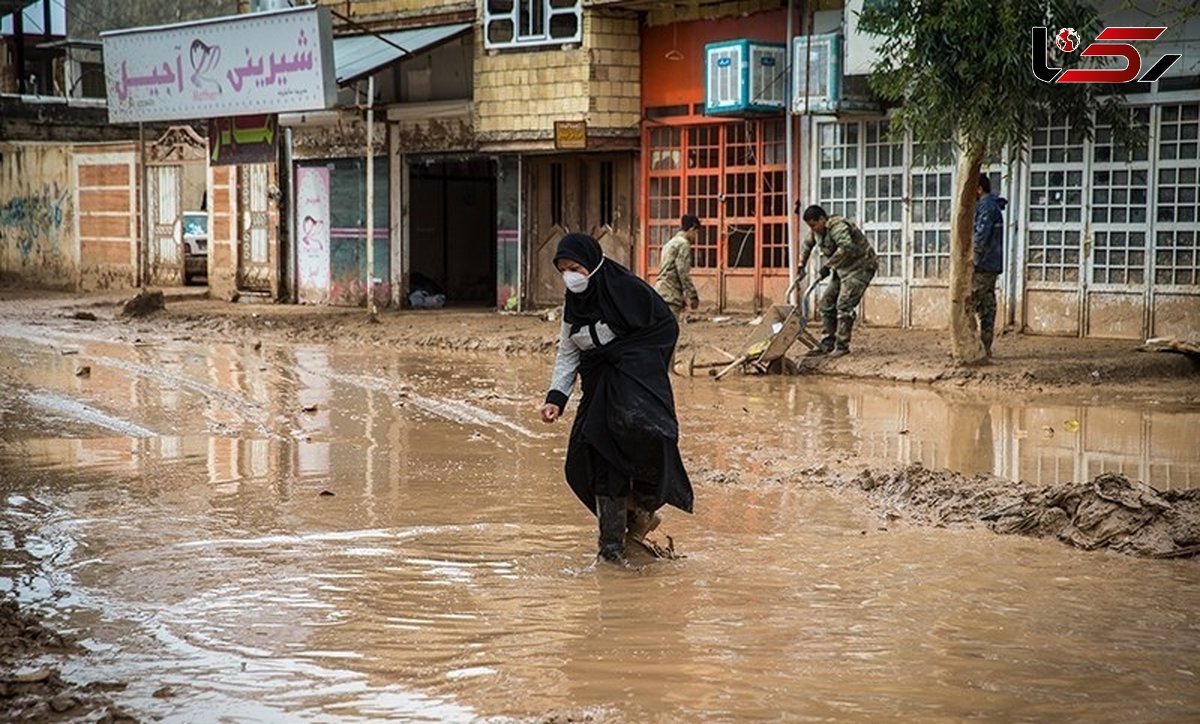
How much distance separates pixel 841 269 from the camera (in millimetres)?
15281

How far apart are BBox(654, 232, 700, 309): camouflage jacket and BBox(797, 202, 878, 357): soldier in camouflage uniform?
1.11 metres

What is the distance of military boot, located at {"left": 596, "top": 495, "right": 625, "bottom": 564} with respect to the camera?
7.14m

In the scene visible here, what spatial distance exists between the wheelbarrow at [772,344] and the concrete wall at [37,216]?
17362 mm

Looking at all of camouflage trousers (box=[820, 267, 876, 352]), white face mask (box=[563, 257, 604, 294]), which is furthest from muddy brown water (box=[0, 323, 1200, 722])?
camouflage trousers (box=[820, 267, 876, 352])

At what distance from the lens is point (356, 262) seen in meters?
23.8

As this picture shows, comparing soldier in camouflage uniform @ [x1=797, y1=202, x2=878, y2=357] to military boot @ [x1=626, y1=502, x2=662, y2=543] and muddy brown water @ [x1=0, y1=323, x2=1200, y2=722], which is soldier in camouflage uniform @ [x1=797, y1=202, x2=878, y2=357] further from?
military boot @ [x1=626, y1=502, x2=662, y2=543]

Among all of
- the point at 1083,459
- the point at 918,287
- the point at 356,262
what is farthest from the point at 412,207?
the point at 1083,459

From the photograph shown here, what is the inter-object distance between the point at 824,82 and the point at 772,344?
4051 millimetres

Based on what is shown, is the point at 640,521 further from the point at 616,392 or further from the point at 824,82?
the point at 824,82

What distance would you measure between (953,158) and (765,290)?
4.20m

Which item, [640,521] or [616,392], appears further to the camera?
[640,521]

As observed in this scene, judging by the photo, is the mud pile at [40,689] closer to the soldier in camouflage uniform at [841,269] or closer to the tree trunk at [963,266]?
the tree trunk at [963,266]

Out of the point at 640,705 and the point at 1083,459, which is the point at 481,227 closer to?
the point at 1083,459

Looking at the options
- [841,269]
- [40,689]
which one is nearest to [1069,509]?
[40,689]
